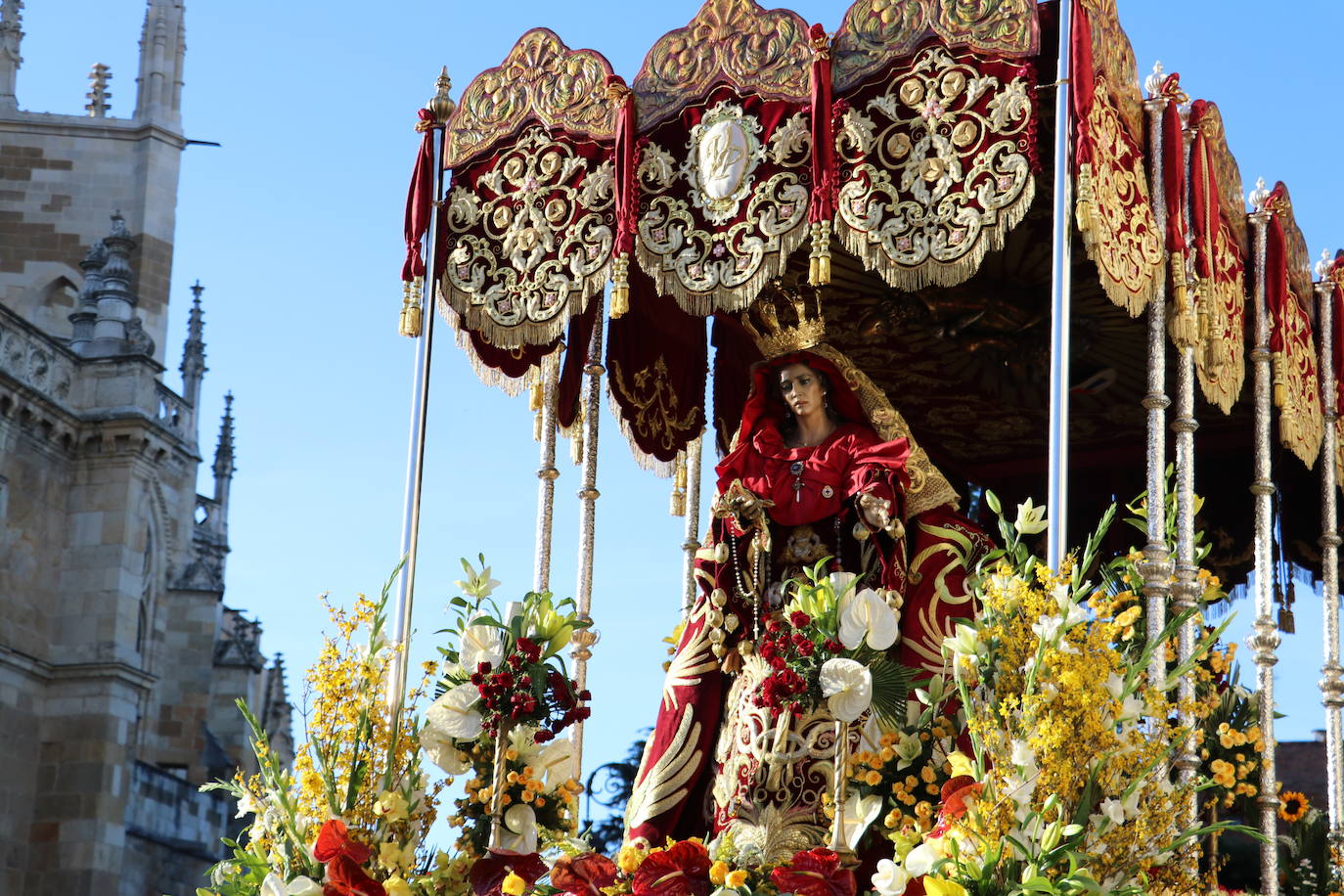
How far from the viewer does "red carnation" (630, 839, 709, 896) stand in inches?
285

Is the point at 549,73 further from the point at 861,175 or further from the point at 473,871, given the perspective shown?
the point at 473,871

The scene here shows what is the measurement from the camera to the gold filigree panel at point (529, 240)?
9406 millimetres

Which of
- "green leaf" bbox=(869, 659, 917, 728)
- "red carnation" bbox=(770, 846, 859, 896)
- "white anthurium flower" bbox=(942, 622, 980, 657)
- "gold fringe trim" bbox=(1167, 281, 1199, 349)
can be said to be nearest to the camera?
"white anthurium flower" bbox=(942, 622, 980, 657)

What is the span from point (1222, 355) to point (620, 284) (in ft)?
9.85

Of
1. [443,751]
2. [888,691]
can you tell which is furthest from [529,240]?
[888,691]

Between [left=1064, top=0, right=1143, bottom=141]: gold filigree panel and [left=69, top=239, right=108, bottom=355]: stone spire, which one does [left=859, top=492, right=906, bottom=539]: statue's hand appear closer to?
[left=1064, top=0, right=1143, bottom=141]: gold filigree panel

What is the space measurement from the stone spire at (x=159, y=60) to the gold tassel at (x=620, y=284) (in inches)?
1045

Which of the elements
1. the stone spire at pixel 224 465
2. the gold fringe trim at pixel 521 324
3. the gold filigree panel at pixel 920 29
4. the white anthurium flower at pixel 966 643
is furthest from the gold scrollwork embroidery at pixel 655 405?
the stone spire at pixel 224 465

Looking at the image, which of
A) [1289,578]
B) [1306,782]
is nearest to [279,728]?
[1306,782]

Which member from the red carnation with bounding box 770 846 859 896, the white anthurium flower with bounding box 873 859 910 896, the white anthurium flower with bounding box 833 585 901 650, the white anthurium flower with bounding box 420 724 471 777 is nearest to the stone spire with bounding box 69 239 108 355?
the white anthurium flower with bounding box 420 724 471 777

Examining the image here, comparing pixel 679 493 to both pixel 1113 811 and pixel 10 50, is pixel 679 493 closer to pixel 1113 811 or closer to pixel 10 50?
pixel 1113 811

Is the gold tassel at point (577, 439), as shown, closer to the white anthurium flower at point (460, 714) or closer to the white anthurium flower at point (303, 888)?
the white anthurium flower at point (460, 714)

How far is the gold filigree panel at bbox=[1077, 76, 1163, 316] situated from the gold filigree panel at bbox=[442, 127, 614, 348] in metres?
2.34

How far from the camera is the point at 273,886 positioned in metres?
8.02
